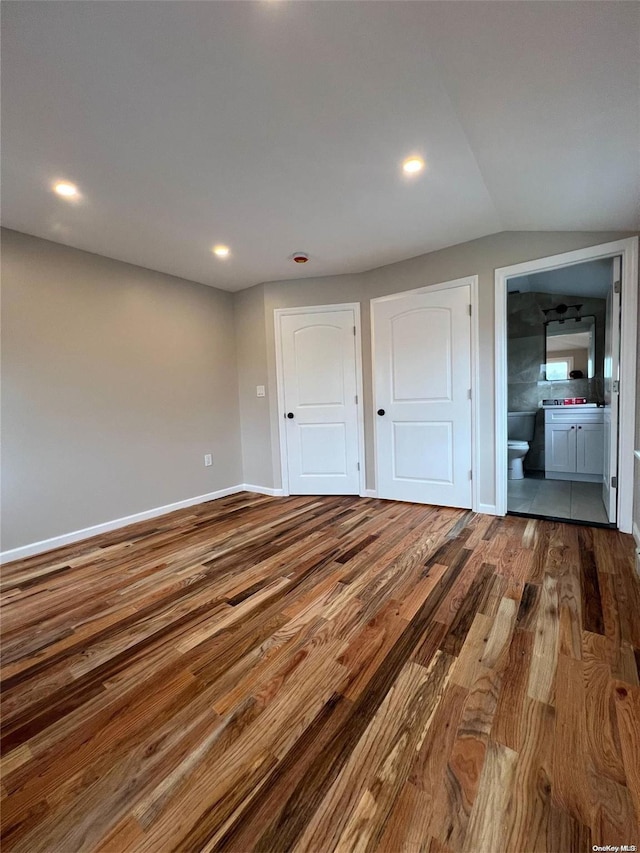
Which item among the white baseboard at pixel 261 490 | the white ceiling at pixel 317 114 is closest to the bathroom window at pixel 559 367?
the white ceiling at pixel 317 114

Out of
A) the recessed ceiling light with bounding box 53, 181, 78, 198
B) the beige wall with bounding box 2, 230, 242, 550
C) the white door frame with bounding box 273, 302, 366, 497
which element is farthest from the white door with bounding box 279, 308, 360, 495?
the recessed ceiling light with bounding box 53, 181, 78, 198

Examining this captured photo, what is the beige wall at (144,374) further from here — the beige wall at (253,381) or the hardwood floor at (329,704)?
the hardwood floor at (329,704)

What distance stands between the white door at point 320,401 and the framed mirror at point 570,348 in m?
2.75

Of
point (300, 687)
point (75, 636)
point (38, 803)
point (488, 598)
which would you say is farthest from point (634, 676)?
point (75, 636)

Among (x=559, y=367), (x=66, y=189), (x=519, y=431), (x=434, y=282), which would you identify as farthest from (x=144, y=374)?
(x=559, y=367)

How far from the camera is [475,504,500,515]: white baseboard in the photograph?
278 cm

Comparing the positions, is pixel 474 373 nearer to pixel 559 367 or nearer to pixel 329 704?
pixel 559 367

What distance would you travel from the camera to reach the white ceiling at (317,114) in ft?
3.59

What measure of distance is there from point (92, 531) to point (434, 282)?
3628 millimetres

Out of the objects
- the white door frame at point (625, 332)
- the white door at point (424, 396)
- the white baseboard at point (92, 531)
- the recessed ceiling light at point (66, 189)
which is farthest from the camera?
the white door at point (424, 396)

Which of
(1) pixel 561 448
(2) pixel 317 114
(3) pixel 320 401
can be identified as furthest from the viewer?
(1) pixel 561 448

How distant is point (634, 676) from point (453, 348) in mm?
2341

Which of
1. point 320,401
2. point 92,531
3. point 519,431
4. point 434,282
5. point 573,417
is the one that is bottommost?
point 92,531

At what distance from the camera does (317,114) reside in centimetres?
148
